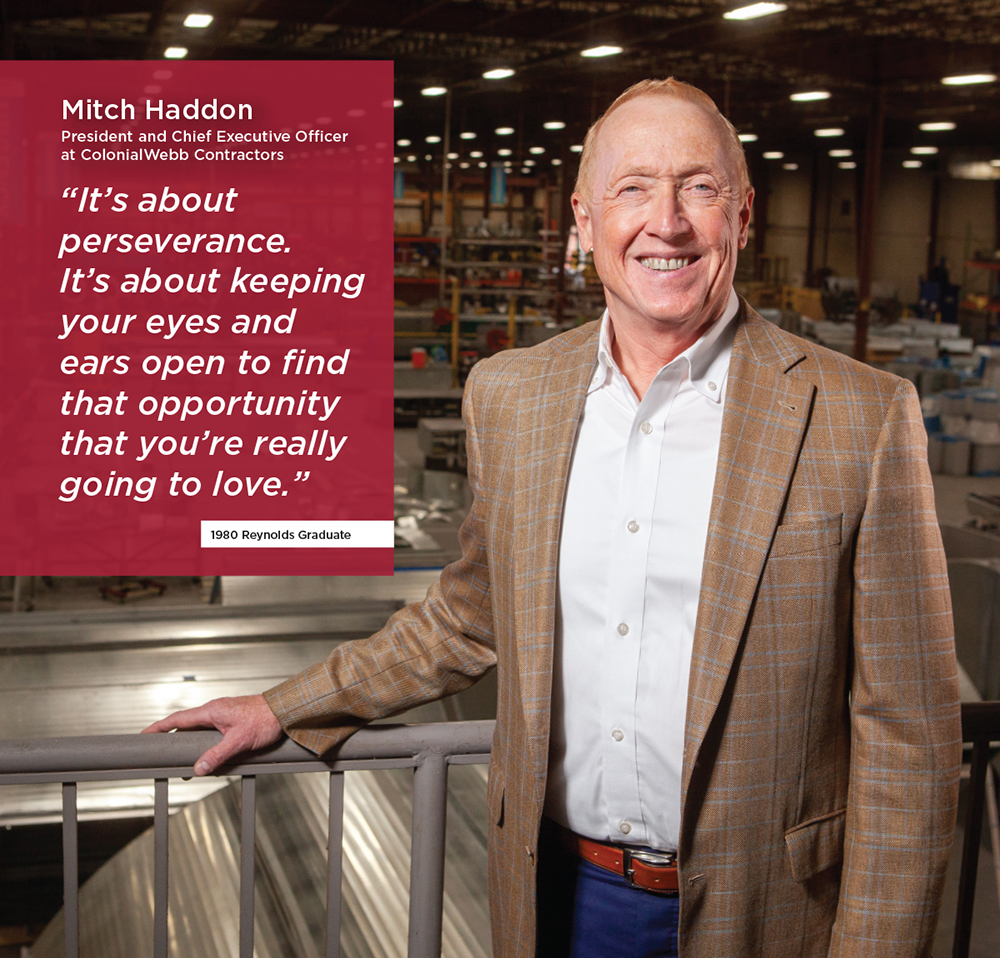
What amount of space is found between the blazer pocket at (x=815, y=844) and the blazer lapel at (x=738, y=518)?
0.15 metres

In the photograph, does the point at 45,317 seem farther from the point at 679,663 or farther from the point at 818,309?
the point at 818,309

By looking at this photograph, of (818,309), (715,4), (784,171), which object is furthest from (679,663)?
(784,171)

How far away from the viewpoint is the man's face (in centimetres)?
120

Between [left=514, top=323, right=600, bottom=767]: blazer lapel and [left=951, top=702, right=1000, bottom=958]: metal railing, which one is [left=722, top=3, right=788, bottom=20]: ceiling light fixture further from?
[left=514, top=323, right=600, bottom=767]: blazer lapel

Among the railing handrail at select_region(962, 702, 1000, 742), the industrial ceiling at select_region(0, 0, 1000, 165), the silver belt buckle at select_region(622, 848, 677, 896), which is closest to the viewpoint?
the silver belt buckle at select_region(622, 848, 677, 896)

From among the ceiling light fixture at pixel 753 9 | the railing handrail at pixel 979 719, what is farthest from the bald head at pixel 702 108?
the ceiling light fixture at pixel 753 9

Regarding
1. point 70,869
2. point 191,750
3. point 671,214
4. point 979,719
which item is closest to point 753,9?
point 979,719

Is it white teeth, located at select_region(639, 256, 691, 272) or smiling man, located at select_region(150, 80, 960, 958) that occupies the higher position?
white teeth, located at select_region(639, 256, 691, 272)

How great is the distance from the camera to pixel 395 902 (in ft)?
10.1

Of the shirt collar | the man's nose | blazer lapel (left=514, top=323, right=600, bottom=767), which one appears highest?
the man's nose

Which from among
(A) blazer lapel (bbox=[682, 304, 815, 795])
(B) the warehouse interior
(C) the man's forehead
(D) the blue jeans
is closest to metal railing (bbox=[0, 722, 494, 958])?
(D) the blue jeans

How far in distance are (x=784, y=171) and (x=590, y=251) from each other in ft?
104

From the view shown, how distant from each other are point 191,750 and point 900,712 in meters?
0.88

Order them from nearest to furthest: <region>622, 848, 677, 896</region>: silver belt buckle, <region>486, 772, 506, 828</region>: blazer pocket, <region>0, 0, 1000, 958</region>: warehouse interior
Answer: <region>622, 848, 677, 896</region>: silver belt buckle, <region>486, 772, 506, 828</region>: blazer pocket, <region>0, 0, 1000, 958</region>: warehouse interior
